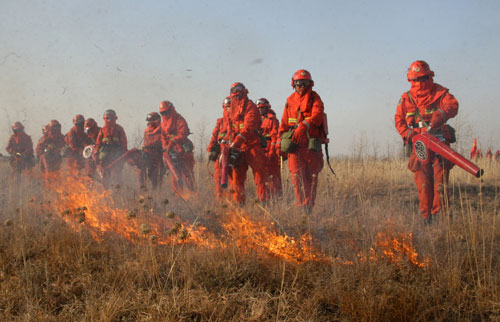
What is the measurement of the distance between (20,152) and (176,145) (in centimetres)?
785

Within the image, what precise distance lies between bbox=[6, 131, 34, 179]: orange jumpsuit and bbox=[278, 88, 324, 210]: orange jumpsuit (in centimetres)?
1158

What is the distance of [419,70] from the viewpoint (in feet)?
18.7

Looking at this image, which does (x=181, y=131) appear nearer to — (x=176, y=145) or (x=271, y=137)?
(x=176, y=145)

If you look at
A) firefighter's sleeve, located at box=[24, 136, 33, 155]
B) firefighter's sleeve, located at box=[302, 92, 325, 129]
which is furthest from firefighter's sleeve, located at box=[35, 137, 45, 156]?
firefighter's sleeve, located at box=[302, 92, 325, 129]

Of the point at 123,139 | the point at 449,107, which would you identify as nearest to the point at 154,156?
the point at 123,139

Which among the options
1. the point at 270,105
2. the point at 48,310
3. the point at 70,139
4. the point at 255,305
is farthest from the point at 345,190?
the point at 70,139

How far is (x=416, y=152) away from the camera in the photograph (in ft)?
18.7

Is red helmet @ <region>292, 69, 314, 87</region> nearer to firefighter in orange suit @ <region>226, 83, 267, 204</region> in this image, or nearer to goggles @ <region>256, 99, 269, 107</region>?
firefighter in orange suit @ <region>226, 83, 267, 204</region>

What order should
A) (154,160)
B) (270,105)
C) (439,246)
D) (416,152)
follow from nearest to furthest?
(439,246) → (416,152) → (270,105) → (154,160)

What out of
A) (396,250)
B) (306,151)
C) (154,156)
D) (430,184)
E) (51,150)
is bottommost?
(396,250)

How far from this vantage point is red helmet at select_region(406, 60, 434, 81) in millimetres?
5688

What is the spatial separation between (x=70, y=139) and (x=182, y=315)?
34.0 ft

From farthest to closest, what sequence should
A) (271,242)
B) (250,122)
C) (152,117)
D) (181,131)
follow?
(152,117) → (181,131) → (250,122) → (271,242)

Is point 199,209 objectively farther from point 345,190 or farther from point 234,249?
point 345,190
